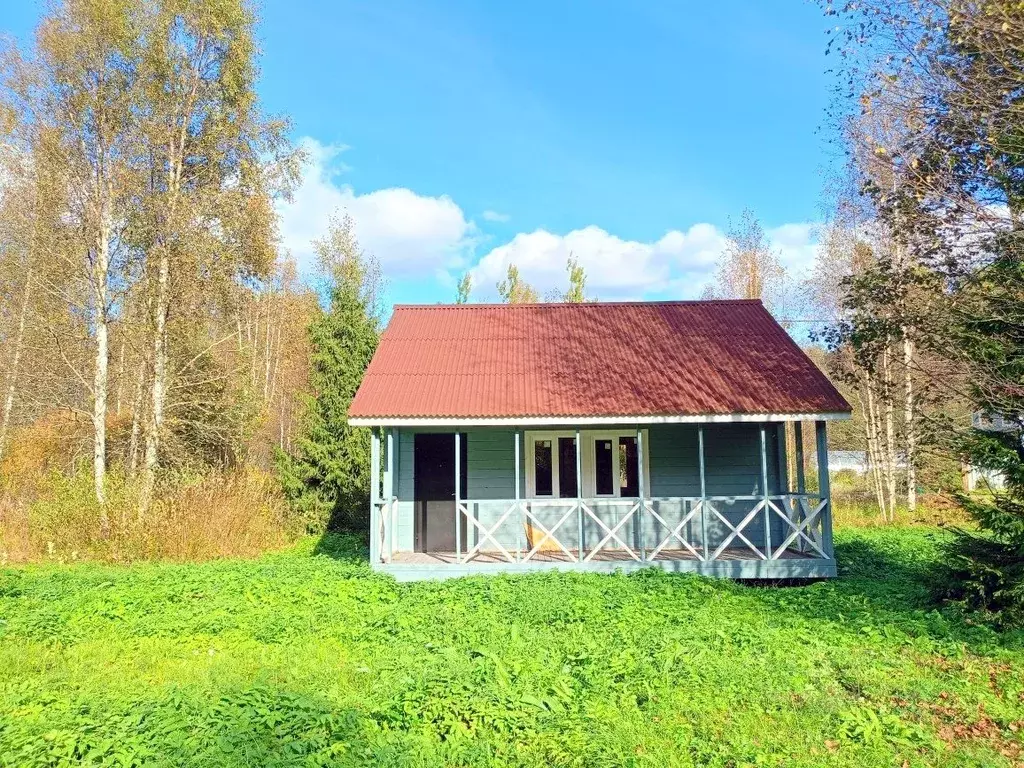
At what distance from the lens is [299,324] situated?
27797 mm

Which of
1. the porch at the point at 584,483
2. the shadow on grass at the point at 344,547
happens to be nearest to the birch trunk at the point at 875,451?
the porch at the point at 584,483

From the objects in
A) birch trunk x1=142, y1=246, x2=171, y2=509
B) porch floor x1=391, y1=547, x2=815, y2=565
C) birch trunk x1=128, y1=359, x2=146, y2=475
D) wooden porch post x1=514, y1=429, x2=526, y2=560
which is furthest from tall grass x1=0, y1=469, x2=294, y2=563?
wooden porch post x1=514, y1=429, x2=526, y2=560

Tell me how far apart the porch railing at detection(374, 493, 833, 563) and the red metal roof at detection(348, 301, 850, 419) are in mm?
1610

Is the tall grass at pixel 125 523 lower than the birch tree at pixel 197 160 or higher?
lower

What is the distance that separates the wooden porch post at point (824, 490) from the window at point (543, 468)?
4.73 m

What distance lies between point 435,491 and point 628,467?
12.3ft

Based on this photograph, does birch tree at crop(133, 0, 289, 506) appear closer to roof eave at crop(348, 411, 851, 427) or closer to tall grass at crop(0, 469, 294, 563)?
tall grass at crop(0, 469, 294, 563)

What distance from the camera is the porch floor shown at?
10.7m

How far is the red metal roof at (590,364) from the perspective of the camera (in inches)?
423

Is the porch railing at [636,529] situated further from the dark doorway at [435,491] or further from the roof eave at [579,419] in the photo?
the roof eave at [579,419]

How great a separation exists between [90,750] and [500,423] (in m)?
7.08

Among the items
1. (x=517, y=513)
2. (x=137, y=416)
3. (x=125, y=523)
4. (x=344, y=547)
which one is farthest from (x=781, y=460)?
(x=137, y=416)

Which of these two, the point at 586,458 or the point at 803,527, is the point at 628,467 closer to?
the point at 586,458

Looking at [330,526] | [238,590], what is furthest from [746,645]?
[330,526]
